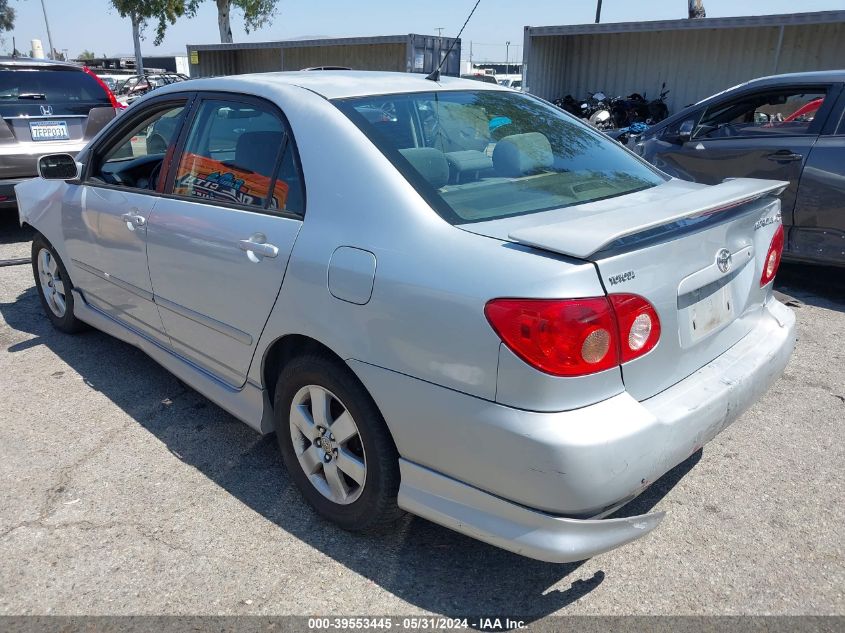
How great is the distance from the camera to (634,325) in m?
2.10

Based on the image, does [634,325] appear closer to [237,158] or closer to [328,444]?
[328,444]

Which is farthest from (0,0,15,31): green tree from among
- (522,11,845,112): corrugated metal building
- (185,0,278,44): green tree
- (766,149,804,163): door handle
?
(766,149,804,163): door handle

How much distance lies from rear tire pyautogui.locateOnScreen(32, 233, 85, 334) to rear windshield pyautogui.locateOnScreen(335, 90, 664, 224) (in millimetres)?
2711

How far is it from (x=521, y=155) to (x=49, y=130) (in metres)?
6.17

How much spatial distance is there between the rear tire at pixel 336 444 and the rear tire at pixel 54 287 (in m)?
2.43

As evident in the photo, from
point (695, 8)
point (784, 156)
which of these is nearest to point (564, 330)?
point (784, 156)

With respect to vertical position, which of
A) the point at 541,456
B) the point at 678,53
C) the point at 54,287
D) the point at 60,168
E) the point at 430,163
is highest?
the point at 678,53

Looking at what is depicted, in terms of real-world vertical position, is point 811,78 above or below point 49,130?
above

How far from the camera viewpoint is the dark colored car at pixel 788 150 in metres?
A: 5.34

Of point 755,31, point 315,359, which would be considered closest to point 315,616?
point 315,359

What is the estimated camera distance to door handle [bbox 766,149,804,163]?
553 cm

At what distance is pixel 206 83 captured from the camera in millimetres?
3363

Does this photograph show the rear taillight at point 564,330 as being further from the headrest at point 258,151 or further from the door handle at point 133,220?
the door handle at point 133,220

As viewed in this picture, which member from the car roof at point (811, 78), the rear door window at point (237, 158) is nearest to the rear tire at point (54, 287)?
the rear door window at point (237, 158)
